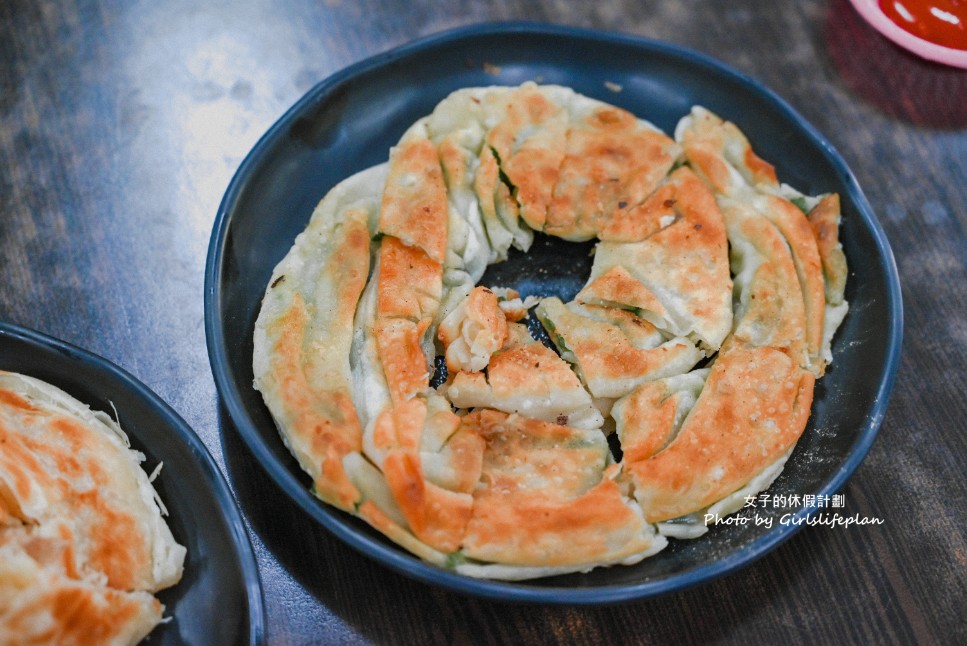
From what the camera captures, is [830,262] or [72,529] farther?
[830,262]

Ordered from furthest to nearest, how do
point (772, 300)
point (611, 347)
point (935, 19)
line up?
point (935, 19)
point (772, 300)
point (611, 347)

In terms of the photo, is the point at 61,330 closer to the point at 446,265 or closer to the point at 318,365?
the point at 318,365

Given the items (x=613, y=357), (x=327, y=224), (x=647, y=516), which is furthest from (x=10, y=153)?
(x=647, y=516)

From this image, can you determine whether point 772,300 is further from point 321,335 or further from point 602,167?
point 321,335

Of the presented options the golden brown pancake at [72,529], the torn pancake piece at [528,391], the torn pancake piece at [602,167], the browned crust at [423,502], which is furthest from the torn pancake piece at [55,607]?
the torn pancake piece at [602,167]

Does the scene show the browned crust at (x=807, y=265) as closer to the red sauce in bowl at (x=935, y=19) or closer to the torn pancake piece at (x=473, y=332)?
the torn pancake piece at (x=473, y=332)

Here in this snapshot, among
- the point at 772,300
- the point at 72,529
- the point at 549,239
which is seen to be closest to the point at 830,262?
the point at 772,300
